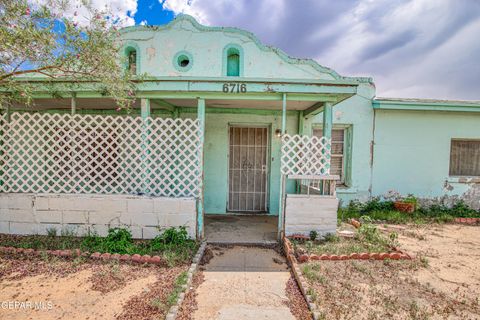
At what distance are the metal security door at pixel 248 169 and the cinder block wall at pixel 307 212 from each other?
A: 2052mm

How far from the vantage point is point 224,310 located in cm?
271

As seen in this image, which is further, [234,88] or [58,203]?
[58,203]

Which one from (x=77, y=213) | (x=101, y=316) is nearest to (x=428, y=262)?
(x=101, y=316)

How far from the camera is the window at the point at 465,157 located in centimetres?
719

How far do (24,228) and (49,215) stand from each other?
0.52m

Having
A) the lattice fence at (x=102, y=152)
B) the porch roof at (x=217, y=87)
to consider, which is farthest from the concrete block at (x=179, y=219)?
the porch roof at (x=217, y=87)

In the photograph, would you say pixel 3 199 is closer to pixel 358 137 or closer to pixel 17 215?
pixel 17 215

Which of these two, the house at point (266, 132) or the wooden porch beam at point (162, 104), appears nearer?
the wooden porch beam at point (162, 104)

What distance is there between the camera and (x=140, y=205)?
14.7ft

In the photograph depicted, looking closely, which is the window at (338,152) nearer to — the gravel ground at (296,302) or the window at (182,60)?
the window at (182,60)

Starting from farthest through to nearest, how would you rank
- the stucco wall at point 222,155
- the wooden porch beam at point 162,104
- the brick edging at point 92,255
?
the stucco wall at point 222,155
the wooden porch beam at point 162,104
the brick edging at point 92,255

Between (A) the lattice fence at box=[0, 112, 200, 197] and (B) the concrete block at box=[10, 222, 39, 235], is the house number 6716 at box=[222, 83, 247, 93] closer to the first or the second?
(A) the lattice fence at box=[0, 112, 200, 197]

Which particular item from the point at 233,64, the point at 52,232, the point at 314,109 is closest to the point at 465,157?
the point at 314,109

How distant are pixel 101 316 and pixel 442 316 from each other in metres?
3.44
